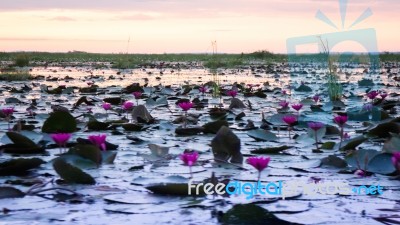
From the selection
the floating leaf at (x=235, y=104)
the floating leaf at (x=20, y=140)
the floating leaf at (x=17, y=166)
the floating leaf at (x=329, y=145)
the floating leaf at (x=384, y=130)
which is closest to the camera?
the floating leaf at (x=17, y=166)

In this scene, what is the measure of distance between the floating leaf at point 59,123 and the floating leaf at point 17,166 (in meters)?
1.16

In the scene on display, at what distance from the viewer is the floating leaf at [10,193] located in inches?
103

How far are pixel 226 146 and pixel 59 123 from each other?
5.28 feet

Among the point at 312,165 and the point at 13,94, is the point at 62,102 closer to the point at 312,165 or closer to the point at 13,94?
the point at 13,94

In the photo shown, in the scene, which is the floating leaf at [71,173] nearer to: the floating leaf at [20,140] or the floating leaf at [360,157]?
the floating leaf at [20,140]

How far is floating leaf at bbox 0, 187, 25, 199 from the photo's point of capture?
2.62m

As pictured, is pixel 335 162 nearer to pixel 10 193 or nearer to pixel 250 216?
pixel 250 216

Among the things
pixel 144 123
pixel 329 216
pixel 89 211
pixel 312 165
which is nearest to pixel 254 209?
pixel 329 216

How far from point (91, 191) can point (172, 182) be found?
404mm

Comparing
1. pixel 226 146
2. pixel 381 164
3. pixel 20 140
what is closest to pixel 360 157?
pixel 381 164

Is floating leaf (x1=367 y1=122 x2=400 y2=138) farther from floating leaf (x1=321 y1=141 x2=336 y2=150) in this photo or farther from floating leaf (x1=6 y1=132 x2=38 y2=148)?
floating leaf (x1=6 y1=132 x2=38 y2=148)

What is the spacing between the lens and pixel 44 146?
3912mm

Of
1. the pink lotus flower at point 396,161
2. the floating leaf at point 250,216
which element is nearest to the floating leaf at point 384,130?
the pink lotus flower at point 396,161

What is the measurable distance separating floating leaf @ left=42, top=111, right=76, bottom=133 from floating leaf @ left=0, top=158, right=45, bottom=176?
1158mm
